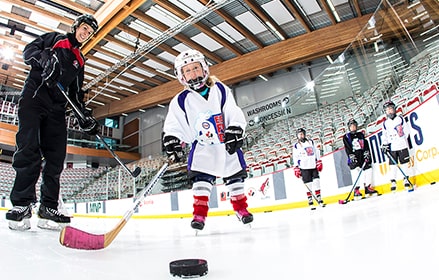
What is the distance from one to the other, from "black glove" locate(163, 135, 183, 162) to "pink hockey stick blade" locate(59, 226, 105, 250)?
2.48 ft

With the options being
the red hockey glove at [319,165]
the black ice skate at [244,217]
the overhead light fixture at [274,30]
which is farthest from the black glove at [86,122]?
the overhead light fixture at [274,30]

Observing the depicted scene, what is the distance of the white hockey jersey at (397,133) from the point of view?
3.95 metres

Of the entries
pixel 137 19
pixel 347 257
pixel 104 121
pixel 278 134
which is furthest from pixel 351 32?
pixel 104 121

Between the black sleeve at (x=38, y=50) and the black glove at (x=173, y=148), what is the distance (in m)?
0.96

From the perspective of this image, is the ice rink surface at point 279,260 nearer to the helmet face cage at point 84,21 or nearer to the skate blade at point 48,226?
the skate blade at point 48,226

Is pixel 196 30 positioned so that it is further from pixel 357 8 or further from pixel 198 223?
pixel 198 223

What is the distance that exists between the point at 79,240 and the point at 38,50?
4.74 feet

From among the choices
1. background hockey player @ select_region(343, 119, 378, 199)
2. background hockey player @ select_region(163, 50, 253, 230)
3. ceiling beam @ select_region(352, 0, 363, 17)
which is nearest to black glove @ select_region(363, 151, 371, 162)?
background hockey player @ select_region(343, 119, 378, 199)

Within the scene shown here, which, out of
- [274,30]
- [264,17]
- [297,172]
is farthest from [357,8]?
[297,172]

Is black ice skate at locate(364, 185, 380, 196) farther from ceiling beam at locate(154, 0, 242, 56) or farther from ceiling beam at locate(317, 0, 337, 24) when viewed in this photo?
ceiling beam at locate(154, 0, 242, 56)

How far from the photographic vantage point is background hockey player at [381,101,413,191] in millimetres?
3938

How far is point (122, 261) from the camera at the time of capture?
0.92 meters

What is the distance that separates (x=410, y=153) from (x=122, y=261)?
4.40 metres

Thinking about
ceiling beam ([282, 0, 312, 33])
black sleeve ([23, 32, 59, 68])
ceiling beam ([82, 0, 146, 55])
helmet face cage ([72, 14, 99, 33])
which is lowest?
black sleeve ([23, 32, 59, 68])
